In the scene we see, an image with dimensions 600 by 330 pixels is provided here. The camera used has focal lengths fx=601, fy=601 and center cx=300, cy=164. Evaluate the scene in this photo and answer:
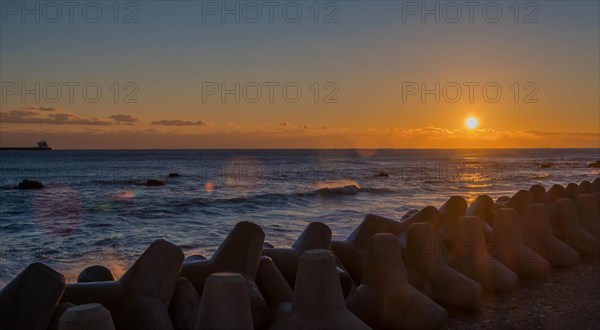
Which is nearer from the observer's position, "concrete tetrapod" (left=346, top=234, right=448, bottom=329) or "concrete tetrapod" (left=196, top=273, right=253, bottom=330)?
"concrete tetrapod" (left=196, top=273, right=253, bottom=330)

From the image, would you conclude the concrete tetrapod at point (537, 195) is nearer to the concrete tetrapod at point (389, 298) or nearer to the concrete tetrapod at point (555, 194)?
the concrete tetrapod at point (555, 194)

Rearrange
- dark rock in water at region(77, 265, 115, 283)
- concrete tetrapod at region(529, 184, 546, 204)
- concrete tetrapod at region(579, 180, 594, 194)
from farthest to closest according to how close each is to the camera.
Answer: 1. concrete tetrapod at region(579, 180, 594, 194)
2. concrete tetrapod at region(529, 184, 546, 204)
3. dark rock in water at region(77, 265, 115, 283)

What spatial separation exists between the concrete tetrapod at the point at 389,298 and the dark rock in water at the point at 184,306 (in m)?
1.29

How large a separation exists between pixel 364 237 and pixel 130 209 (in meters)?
16.0

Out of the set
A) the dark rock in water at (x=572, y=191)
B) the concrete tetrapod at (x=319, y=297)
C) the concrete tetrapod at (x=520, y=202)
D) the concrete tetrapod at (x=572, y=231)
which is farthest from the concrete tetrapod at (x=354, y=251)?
the dark rock in water at (x=572, y=191)

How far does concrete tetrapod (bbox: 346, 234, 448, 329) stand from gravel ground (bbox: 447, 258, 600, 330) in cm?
40

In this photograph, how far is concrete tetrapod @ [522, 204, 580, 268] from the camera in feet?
23.8

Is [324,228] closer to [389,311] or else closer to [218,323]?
[389,311]

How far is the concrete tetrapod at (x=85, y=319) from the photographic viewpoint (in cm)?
274

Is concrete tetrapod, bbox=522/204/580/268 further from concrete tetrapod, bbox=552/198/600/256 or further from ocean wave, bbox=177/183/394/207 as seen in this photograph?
ocean wave, bbox=177/183/394/207

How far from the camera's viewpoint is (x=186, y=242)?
11.9 meters

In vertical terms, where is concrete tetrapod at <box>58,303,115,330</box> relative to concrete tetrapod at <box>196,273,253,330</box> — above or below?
above

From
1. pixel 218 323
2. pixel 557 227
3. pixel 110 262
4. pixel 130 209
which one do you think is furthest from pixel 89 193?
pixel 218 323

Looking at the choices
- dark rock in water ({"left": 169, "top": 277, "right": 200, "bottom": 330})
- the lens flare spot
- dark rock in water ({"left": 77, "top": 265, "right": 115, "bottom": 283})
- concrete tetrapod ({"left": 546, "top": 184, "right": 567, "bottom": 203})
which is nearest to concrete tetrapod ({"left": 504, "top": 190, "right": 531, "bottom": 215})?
concrete tetrapod ({"left": 546, "top": 184, "right": 567, "bottom": 203})
